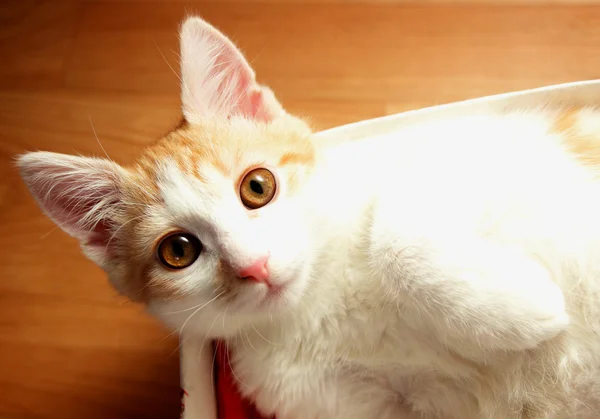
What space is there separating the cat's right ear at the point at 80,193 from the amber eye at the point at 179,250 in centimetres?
18

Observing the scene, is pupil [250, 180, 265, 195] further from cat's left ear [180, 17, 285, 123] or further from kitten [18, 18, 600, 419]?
cat's left ear [180, 17, 285, 123]

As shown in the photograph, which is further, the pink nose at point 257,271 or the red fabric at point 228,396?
the red fabric at point 228,396

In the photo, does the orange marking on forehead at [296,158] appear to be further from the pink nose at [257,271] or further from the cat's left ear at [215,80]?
the pink nose at [257,271]

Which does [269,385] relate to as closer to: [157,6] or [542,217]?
[542,217]

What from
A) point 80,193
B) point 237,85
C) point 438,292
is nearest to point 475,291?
point 438,292

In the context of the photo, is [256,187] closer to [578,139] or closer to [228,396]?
[228,396]

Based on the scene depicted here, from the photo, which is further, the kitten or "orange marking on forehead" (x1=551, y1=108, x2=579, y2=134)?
"orange marking on forehead" (x1=551, y1=108, x2=579, y2=134)

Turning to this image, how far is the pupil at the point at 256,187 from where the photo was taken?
0.91 metres

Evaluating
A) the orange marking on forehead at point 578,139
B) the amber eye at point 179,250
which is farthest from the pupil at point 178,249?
the orange marking on forehead at point 578,139

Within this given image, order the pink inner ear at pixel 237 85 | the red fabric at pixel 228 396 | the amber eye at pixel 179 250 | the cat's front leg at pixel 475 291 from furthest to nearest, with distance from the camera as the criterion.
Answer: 1. the red fabric at pixel 228 396
2. the pink inner ear at pixel 237 85
3. the amber eye at pixel 179 250
4. the cat's front leg at pixel 475 291

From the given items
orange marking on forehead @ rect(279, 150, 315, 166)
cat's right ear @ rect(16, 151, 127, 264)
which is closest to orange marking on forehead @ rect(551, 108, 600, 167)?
orange marking on forehead @ rect(279, 150, 315, 166)

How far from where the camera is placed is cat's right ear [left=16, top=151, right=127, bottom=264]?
36.7 inches

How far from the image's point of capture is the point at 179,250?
90 centimetres

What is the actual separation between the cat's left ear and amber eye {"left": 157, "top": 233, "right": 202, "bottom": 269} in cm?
28
